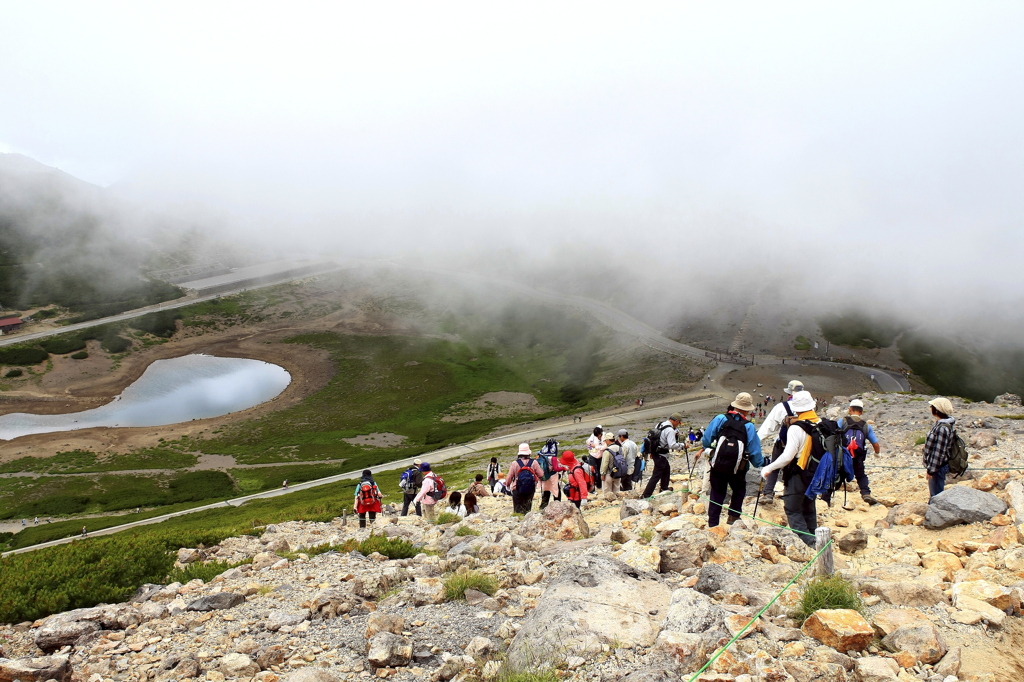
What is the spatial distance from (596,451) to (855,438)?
9218mm

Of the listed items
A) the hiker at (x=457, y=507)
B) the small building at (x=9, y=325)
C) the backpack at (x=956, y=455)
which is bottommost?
the small building at (x=9, y=325)

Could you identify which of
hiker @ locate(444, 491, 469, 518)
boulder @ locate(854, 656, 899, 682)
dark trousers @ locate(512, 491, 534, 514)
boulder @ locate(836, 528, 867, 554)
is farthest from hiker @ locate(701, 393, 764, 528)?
hiker @ locate(444, 491, 469, 518)

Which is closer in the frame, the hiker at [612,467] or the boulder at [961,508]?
the boulder at [961,508]

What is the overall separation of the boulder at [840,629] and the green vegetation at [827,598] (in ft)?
1.30

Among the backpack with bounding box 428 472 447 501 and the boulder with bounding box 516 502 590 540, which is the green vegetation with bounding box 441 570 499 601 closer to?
the boulder with bounding box 516 502 590 540

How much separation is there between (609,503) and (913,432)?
71.9ft

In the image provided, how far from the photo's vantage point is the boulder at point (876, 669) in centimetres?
587

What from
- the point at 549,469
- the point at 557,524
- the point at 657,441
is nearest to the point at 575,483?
the point at 549,469

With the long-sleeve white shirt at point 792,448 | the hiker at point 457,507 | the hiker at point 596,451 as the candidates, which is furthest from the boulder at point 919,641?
the hiker at point 457,507

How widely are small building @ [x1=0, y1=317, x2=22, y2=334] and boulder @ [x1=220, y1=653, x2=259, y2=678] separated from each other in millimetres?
228369

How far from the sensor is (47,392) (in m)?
140

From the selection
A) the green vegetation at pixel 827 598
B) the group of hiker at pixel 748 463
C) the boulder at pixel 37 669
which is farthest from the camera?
the group of hiker at pixel 748 463

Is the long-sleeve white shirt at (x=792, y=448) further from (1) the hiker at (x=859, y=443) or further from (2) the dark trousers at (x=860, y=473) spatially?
(2) the dark trousers at (x=860, y=473)

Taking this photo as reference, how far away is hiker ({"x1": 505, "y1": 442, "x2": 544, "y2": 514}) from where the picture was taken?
18938mm
